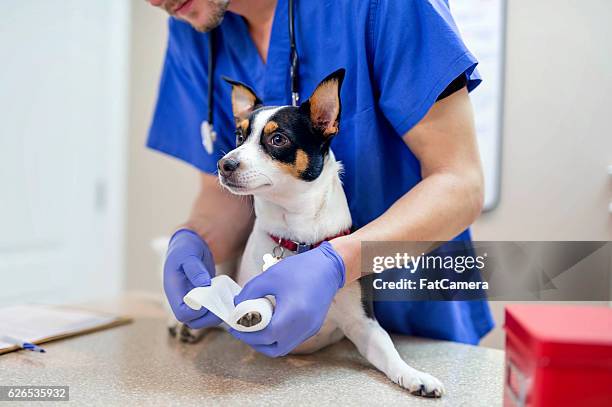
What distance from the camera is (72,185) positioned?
2.37 meters

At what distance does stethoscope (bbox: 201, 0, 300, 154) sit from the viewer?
0.93m

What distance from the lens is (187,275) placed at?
91 centimetres

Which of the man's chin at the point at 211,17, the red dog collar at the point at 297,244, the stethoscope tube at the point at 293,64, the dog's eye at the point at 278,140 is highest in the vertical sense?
the man's chin at the point at 211,17

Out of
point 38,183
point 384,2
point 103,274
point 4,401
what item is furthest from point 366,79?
point 103,274

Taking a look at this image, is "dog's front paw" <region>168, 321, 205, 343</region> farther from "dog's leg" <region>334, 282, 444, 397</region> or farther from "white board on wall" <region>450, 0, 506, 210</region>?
"white board on wall" <region>450, 0, 506, 210</region>

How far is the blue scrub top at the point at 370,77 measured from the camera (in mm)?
858

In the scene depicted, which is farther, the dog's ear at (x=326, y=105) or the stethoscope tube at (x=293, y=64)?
the stethoscope tube at (x=293, y=64)

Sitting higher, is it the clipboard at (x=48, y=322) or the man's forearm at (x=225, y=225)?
the man's forearm at (x=225, y=225)

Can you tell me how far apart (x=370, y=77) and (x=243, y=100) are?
0.69ft

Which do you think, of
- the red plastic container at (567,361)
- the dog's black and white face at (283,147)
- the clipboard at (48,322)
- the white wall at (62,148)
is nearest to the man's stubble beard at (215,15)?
the dog's black and white face at (283,147)

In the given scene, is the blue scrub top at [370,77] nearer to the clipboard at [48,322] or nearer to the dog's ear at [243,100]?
the dog's ear at [243,100]

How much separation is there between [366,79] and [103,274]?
1.93m

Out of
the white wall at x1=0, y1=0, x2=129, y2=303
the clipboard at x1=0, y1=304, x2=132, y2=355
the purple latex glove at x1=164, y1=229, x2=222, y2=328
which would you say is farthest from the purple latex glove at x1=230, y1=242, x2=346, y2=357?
the white wall at x1=0, y1=0, x2=129, y2=303

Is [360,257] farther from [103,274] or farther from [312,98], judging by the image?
[103,274]
